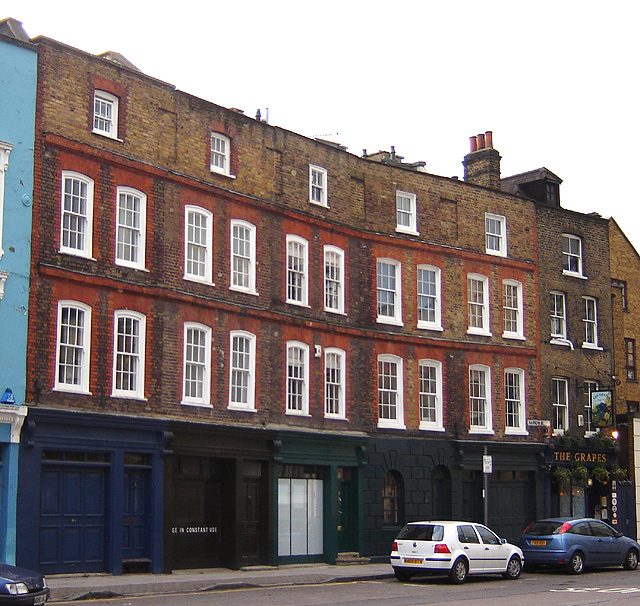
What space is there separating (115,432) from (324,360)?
8.51 meters

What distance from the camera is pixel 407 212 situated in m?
36.8

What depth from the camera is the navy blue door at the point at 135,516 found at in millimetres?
26891

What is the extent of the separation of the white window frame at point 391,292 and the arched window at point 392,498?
4.91 m

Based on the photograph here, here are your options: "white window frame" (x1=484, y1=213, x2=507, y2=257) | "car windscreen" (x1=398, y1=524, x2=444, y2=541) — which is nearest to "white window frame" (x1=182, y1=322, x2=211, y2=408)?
"car windscreen" (x1=398, y1=524, x2=444, y2=541)

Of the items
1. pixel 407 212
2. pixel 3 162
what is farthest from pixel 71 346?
pixel 407 212

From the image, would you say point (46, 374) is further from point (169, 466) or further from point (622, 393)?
point (622, 393)

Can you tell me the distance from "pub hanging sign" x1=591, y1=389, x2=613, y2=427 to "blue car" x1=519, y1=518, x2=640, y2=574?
28.6ft

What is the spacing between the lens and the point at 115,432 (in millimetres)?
26562

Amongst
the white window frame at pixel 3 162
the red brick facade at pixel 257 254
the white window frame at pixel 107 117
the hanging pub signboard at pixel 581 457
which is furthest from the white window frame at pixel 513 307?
the white window frame at pixel 3 162

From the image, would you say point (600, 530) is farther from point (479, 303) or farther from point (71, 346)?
point (71, 346)

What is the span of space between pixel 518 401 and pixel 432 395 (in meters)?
4.26

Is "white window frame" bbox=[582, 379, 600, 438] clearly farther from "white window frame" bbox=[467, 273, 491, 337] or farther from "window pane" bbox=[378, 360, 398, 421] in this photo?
"window pane" bbox=[378, 360, 398, 421]

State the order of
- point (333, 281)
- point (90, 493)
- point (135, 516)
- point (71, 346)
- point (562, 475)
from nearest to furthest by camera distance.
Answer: point (71, 346)
point (90, 493)
point (135, 516)
point (333, 281)
point (562, 475)

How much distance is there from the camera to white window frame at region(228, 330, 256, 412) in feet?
99.2
